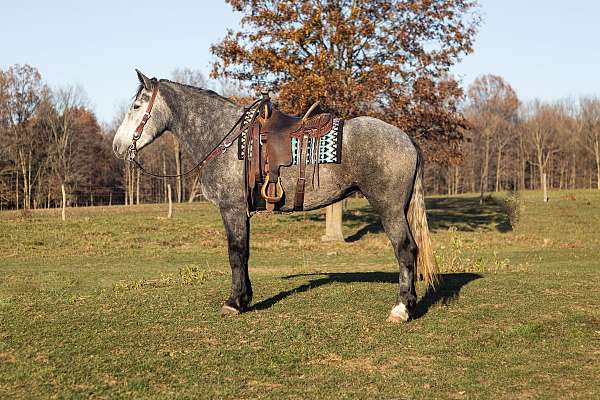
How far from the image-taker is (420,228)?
8766 mm

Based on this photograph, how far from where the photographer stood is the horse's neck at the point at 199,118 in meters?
9.13

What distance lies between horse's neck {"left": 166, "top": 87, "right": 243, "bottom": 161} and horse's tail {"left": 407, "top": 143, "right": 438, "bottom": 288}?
2.94 meters

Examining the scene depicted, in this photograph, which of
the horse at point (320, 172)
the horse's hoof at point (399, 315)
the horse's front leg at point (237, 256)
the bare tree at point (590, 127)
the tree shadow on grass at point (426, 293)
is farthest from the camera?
the bare tree at point (590, 127)

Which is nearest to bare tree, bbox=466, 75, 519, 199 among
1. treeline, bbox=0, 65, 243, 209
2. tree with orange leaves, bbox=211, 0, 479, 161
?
treeline, bbox=0, 65, 243, 209

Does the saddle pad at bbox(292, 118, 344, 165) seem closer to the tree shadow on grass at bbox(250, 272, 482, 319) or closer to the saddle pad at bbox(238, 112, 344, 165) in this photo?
the saddle pad at bbox(238, 112, 344, 165)

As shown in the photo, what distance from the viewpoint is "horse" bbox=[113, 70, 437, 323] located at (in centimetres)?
837

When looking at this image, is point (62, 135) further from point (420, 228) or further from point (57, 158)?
point (420, 228)

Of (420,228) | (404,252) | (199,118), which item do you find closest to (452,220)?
A: (420,228)

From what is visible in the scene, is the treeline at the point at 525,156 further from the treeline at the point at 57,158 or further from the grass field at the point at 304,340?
the grass field at the point at 304,340

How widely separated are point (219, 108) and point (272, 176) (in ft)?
5.08

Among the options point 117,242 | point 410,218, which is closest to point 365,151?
point 410,218

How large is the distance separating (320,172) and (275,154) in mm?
717

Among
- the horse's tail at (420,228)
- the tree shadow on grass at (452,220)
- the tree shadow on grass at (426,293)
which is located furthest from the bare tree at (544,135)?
the horse's tail at (420,228)

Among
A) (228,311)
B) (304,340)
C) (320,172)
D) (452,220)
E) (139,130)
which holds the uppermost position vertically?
(139,130)
